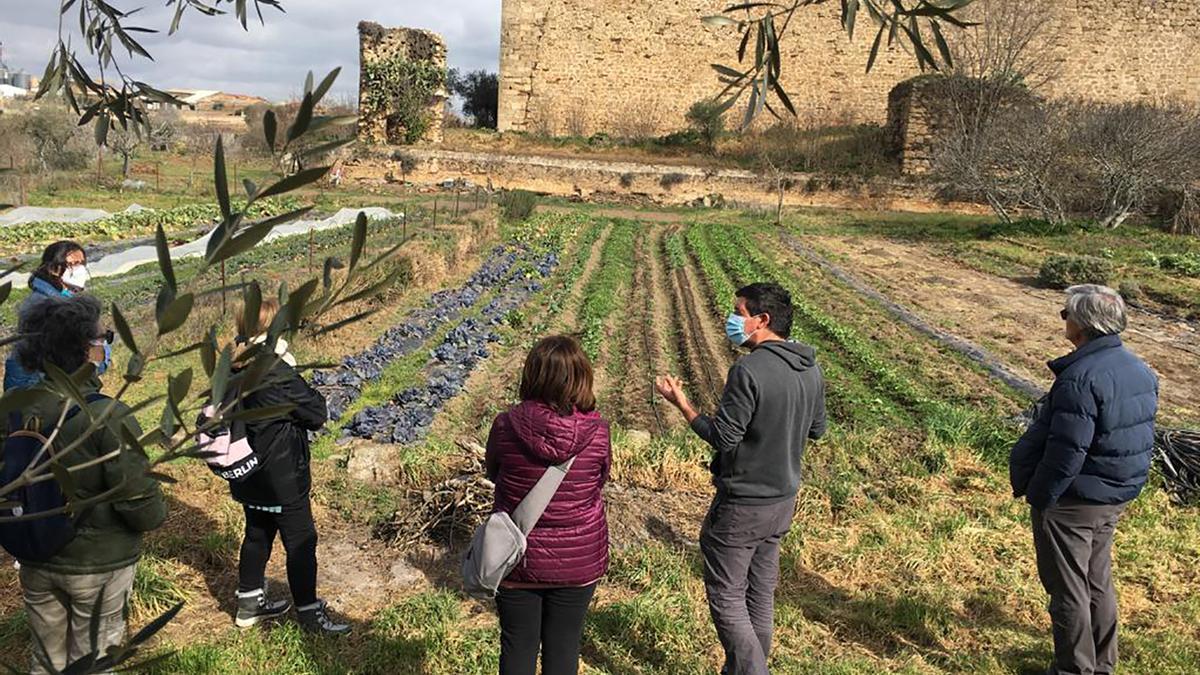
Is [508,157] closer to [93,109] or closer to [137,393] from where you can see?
[137,393]

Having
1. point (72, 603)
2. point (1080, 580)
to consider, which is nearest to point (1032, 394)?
point (1080, 580)

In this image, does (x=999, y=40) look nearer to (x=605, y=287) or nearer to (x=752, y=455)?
(x=605, y=287)

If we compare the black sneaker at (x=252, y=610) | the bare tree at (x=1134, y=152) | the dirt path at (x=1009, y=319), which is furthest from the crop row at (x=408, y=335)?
the bare tree at (x=1134, y=152)

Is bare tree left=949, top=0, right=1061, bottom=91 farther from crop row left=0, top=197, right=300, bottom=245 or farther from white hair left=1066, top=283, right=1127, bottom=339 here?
white hair left=1066, top=283, right=1127, bottom=339

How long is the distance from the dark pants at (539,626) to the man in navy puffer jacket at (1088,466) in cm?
205

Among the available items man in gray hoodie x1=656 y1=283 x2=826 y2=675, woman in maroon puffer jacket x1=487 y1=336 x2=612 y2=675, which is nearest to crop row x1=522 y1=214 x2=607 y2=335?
man in gray hoodie x1=656 y1=283 x2=826 y2=675

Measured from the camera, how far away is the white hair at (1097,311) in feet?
10.6

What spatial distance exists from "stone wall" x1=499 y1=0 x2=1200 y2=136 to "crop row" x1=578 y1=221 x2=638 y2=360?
13.2 meters

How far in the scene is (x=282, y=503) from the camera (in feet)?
11.3

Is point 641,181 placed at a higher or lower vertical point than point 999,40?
lower

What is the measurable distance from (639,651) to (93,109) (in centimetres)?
309

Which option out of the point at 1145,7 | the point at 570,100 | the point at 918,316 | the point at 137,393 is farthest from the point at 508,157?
the point at 1145,7

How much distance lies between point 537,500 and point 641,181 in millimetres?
24713

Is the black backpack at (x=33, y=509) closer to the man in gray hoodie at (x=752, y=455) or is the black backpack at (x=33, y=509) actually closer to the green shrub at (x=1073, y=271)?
the man in gray hoodie at (x=752, y=455)
